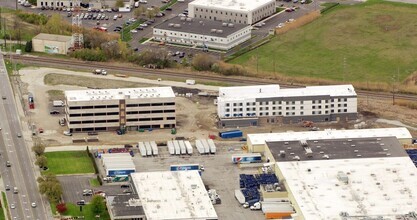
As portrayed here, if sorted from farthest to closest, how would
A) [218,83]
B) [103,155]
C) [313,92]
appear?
1. [218,83]
2. [313,92]
3. [103,155]

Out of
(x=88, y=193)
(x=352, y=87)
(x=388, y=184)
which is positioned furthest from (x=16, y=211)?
(x=352, y=87)

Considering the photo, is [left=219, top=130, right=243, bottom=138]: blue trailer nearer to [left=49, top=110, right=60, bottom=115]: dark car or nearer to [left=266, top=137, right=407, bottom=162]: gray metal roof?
[left=266, top=137, right=407, bottom=162]: gray metal roof

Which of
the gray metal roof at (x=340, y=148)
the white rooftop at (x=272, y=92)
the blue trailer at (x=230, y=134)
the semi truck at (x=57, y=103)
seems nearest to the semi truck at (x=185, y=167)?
the gray metal roof at (x=340, y=148)

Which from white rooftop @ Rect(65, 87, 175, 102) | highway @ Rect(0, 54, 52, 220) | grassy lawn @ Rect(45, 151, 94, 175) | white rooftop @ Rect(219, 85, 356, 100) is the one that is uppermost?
white rooftop @ Rect(65, 87, 175, 102)

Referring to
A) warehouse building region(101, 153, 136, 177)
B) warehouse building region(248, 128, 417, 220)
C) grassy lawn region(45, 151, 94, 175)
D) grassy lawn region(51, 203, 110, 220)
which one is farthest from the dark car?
grassy lawn region(51, 203, 110, 220)

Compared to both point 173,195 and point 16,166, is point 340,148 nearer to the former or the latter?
point 173,195

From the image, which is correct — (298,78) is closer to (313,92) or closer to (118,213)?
(313,92)
